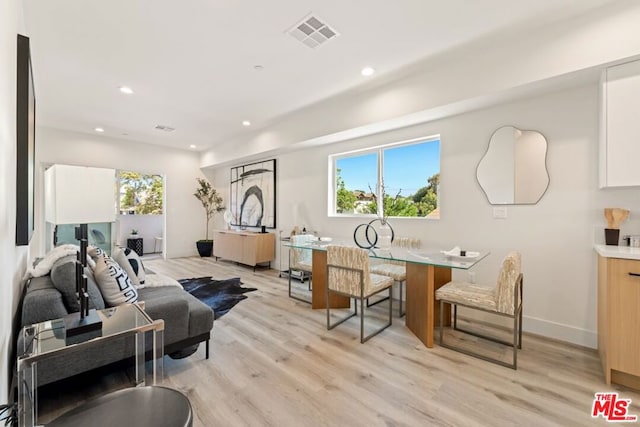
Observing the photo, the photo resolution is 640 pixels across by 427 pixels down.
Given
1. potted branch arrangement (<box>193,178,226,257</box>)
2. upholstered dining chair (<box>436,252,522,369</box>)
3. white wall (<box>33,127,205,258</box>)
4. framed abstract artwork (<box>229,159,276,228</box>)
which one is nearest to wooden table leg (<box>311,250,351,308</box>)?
upholstered dining chair (<box>436,252,522,369</box>)

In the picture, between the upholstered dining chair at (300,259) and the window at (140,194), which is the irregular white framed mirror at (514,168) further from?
the window at (140,194)

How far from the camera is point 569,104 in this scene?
260cm

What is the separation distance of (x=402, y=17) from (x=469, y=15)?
1.71ft

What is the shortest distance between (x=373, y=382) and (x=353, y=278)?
924 millimetres

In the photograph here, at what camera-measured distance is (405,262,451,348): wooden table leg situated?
254cm

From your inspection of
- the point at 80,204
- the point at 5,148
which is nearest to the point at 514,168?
the point at 80,204

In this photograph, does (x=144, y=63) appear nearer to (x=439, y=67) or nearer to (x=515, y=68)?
(x=439, y=67)

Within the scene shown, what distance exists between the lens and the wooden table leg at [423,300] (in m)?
2.54

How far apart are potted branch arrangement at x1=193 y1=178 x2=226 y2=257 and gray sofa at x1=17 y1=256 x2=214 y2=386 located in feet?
15.7

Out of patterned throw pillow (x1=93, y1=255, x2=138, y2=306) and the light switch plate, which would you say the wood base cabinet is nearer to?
the light switch plate

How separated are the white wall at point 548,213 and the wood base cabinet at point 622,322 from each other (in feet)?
2.26

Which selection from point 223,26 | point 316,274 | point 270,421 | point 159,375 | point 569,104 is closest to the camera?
point 270,421

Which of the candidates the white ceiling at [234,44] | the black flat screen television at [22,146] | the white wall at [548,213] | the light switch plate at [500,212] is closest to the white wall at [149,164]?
the white ceiling at [234,44]

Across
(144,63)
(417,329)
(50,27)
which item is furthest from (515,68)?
(50,27)
